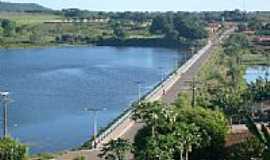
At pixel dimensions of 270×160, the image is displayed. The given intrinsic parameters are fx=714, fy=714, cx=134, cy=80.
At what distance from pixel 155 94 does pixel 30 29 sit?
2956 inches

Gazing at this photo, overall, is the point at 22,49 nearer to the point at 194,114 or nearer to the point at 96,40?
the point at 96,40

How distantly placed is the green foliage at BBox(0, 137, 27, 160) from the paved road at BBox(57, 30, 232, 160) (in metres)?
3.79

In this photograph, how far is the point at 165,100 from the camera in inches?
1889

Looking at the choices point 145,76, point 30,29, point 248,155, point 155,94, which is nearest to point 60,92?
point 155,94

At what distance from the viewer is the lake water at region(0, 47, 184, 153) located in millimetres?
40844

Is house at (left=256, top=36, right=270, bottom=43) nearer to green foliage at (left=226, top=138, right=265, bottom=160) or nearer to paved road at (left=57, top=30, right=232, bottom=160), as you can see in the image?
paved road at (left=57, top=30, right=232, bottom=160)

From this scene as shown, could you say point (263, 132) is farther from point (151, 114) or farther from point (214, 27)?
point (214, 27)

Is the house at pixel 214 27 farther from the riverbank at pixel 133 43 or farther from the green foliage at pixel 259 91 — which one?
the green foliage at pixel 259 91

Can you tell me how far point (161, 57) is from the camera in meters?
93.4

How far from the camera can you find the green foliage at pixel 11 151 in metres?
25.5

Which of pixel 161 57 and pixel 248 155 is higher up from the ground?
pixel 248 155

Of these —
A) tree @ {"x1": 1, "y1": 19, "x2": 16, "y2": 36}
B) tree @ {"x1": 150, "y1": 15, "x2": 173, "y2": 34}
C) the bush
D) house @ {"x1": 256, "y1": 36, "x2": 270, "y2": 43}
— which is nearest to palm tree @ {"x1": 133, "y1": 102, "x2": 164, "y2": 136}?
the bush

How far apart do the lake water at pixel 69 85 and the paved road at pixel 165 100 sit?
101 inches

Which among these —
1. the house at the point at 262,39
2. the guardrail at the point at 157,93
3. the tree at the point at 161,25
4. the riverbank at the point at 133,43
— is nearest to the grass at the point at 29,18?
the tree at the point at 161,25
